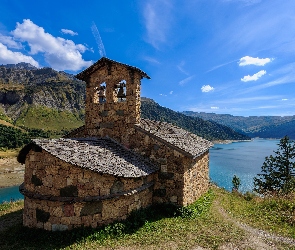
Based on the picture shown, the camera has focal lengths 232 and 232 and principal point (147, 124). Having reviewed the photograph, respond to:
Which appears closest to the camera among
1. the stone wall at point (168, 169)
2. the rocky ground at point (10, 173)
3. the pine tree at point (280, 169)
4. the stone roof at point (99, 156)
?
the stone roof at point (99, 156)

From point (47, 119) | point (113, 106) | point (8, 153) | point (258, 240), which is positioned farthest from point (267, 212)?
point (47, 119)

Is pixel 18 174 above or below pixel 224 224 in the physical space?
below

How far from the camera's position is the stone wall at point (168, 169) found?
35.3 feet

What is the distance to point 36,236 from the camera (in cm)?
859

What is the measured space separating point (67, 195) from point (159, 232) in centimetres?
379

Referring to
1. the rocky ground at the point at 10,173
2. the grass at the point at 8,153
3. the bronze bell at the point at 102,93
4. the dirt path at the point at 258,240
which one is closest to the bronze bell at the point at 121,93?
the bronze bell at the point at 102,93

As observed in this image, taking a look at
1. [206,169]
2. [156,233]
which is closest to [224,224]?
[156,233]

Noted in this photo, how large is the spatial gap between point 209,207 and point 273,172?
18167 millimetres

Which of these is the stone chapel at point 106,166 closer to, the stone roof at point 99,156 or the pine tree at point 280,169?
the stone roof at point 99,156

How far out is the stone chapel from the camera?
8.48m

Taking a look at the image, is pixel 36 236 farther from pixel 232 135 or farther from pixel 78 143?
pixel 232 135

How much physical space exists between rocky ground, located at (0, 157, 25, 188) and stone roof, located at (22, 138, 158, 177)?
43.1 metres

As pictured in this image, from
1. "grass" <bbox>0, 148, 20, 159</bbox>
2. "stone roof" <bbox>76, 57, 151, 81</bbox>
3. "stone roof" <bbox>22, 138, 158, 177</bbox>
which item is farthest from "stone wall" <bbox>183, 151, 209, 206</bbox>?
"grass" <bbox>0, 148, 20, 159</bbox>

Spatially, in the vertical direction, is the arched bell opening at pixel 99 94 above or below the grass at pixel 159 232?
above
